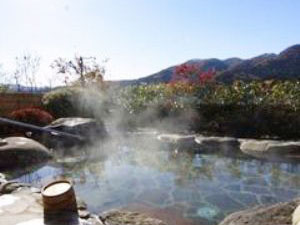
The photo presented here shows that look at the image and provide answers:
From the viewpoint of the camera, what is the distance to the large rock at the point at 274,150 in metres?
8.53

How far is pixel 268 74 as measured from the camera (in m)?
24.1

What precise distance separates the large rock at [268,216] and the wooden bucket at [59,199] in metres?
1.69

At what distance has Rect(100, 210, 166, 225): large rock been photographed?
13.9ft

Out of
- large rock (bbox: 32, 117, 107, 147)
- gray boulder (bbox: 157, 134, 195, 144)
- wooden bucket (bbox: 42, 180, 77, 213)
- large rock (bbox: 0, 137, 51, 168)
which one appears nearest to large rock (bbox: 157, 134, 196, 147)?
gray boulder (bbox: 157, 134, 195, 144)

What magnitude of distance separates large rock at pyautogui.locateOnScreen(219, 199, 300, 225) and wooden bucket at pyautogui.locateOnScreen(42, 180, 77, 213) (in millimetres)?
1689

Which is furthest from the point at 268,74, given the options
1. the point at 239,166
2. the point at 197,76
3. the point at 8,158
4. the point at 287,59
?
the point at 8,158

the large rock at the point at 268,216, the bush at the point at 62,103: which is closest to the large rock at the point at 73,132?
the bush at the point at 62,103

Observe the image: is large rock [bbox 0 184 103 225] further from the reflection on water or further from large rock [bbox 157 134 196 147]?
large rock [bbox 157 134 196 147]

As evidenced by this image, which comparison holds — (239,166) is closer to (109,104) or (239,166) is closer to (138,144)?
(138,144)

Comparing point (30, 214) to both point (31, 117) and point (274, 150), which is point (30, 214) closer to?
point (274, 150)

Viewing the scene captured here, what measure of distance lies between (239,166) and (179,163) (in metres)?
A: 1.30

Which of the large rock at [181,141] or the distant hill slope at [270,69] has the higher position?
the distant hill slope at [270,69]

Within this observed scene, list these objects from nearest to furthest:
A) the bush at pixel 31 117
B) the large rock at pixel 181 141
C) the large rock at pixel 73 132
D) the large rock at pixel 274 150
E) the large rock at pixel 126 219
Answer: the large rock at pixel 126 219 → the large rock at pixel 274 150 → the large rock at pixel 181 141 → the large rock at pixel 73 132 → the bush at pixel 31 117

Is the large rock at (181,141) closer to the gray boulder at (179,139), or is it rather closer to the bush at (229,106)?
the gray boulder at (179,139)
